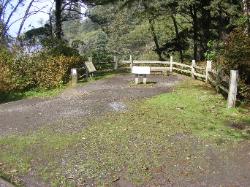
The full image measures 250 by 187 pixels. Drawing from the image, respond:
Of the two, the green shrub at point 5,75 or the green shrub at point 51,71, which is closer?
the green shrub at point 5,75

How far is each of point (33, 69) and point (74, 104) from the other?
20.8 feet

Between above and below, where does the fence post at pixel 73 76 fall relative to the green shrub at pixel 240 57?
below

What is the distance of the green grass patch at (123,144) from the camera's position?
9.02 m

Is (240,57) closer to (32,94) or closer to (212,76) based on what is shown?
(212,76)

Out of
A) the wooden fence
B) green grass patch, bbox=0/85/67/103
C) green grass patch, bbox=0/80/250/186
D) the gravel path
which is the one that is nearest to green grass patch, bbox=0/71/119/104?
green grass patch, bbox=0/85/67/103

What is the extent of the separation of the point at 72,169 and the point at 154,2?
2733cm

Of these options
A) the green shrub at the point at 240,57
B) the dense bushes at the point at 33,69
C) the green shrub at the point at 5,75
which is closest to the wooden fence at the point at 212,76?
the green shrub at the point at 240,57

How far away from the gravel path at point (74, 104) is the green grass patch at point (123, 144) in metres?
1.09

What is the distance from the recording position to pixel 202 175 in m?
8.74

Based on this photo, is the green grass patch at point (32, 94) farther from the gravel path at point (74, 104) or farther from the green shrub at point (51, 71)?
the gravel path at point (74, 104)

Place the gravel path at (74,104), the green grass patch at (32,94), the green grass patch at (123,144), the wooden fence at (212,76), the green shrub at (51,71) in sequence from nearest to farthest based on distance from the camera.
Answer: the green grass patch at (123,144) < the gravel path at (74,104) < the wooden fence at (212,76) < the green grass patch at (32,94) < the green shrub at (51,71)

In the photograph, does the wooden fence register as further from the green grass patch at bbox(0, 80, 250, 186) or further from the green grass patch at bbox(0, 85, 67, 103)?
the green grass patch at bbox(0, 85, 67, 103)

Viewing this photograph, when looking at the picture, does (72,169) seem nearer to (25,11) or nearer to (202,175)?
(202,175)

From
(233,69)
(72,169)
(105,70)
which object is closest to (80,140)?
(72,169)
